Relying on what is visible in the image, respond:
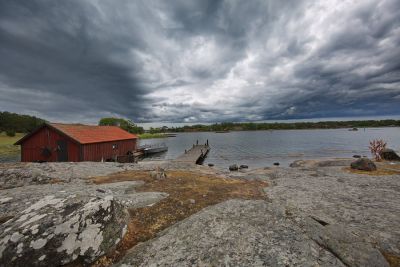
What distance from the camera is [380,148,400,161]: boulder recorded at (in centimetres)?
2539

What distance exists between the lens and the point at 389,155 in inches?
1021

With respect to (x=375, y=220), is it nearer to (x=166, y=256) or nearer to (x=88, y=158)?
(x=166, y=256)

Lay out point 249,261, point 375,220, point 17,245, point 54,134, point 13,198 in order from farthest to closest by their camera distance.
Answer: point 54,134, point 13,198, point 375,220, point 249,261, point 17,245

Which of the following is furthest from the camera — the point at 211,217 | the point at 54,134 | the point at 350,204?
the point at 54,134

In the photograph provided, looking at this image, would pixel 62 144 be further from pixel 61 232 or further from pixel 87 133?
pixel 61 232

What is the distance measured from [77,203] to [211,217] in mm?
4296

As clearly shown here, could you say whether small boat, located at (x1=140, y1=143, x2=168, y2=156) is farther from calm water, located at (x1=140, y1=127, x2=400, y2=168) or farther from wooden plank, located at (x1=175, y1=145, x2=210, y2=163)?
wooden plank, located at (x1=175, y1=145, x2=210, y2=163)

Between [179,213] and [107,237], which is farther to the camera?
[179,213]

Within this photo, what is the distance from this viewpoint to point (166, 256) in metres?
4.62

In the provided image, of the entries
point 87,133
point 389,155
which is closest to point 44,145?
point 87,133

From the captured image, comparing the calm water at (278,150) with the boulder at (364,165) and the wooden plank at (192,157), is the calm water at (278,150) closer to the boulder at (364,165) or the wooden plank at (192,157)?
the wooden plank at (192,157)

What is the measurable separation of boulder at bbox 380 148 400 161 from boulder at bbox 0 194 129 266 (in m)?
35.9

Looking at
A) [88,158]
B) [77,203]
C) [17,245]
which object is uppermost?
[77,203]

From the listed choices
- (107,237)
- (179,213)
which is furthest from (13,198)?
(179,213)
